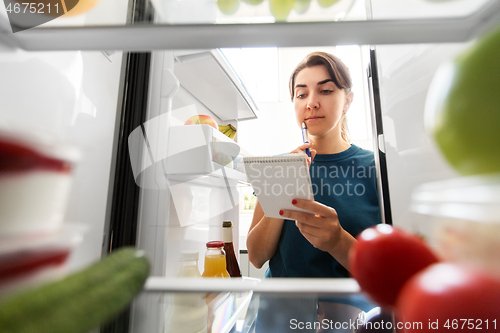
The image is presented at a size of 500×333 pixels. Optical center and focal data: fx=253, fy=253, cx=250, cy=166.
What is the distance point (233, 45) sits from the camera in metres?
0.25

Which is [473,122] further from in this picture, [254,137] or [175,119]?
[254,137]

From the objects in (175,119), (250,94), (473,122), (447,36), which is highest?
(250,94)

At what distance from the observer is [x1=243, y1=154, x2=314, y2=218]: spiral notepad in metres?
0.34

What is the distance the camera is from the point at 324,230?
0.57 metres

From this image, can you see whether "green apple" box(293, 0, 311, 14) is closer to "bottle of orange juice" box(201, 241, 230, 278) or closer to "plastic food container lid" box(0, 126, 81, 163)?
"plastic food container lid" box(0, 126, 81, 163)

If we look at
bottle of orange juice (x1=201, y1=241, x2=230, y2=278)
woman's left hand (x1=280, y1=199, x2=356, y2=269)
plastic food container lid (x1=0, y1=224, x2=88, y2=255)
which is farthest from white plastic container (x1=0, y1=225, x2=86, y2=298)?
bottle of orange juice (x1=201, y1=241, x2=230, y2=278)

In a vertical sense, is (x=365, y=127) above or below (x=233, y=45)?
above

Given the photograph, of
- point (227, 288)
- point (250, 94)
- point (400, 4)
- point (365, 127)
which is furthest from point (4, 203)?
point (365, 127)

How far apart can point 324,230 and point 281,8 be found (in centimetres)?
46

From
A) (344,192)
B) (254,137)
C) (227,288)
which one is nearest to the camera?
(227,288)

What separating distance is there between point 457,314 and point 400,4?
27cm

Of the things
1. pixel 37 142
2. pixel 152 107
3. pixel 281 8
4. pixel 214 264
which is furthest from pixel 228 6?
pixel 214 264

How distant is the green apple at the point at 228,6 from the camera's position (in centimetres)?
28

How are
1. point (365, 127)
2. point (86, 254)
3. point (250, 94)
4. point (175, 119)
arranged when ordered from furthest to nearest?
point (365, 127), point (250, 94), point (175, 119), point (86, 254)
